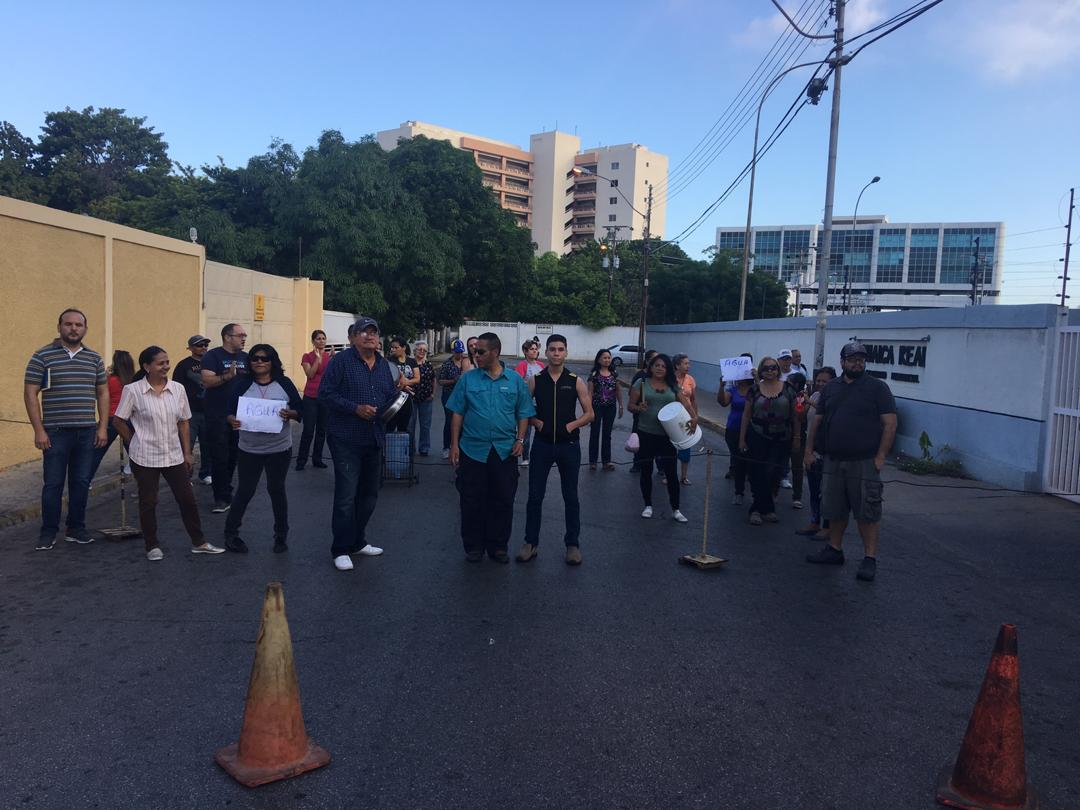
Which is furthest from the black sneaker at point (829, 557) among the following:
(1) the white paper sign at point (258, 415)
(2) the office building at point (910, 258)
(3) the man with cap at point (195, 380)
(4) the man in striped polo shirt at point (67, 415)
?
(2) the office building at point (910, 258)

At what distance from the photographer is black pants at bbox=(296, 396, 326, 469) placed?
10461mm

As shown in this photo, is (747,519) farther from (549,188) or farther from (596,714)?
(549,188)

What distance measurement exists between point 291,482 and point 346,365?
13.1 ft

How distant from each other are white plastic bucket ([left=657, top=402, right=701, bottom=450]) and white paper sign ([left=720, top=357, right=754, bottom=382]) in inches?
61.2

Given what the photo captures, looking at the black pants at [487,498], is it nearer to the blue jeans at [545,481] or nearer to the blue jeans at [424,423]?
the blue jeans at [545,481]

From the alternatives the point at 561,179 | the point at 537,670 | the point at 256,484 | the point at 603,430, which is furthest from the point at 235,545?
the point at 561,179

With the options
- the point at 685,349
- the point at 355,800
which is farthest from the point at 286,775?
the point at 685,349

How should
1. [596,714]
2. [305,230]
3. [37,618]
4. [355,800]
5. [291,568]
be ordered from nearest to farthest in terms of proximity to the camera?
[355,800] → [596,714] → [37,618] → [291,568] → [305,230]

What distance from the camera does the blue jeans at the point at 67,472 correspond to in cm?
660

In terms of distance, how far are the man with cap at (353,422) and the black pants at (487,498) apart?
0.71 meters

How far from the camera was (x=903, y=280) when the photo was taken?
117 meters

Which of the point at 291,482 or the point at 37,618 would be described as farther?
the point at 291,482

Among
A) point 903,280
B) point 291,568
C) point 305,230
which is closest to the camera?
point 291,568

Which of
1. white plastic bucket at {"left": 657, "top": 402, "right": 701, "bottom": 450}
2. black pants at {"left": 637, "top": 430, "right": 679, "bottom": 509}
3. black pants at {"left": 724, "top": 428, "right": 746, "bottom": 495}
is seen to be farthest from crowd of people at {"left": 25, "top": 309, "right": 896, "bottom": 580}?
black pants at {"left": 724, "top": 428, "right": 746, "bottom": 495}
